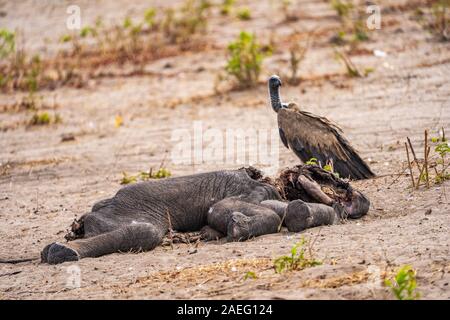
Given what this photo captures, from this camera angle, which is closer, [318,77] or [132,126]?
[132,126]

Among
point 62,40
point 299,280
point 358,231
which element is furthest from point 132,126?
point 299,280

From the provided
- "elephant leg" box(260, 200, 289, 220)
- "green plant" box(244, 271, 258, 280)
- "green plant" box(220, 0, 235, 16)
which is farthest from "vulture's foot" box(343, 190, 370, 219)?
"green plant" box(220, 0, 235, 16)

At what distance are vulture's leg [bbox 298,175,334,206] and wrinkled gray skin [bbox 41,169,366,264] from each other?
10cm

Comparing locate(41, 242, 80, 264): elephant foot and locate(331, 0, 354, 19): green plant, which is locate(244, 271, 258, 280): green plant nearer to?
locate(41, 242, 80, 264): elephant foot

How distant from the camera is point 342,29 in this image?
16062mm

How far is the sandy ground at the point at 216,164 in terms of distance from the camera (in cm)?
574

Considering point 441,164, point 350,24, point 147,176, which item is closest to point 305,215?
point 441,164

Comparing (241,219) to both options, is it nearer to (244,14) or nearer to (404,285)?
(404,285)

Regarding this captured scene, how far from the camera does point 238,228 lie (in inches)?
260

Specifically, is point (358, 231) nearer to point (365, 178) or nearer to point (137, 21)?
point (365, 178)

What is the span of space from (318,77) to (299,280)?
8.31 meters

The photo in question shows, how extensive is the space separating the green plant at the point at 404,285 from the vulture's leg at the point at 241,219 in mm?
1554

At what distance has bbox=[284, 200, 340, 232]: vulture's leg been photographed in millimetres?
6664
